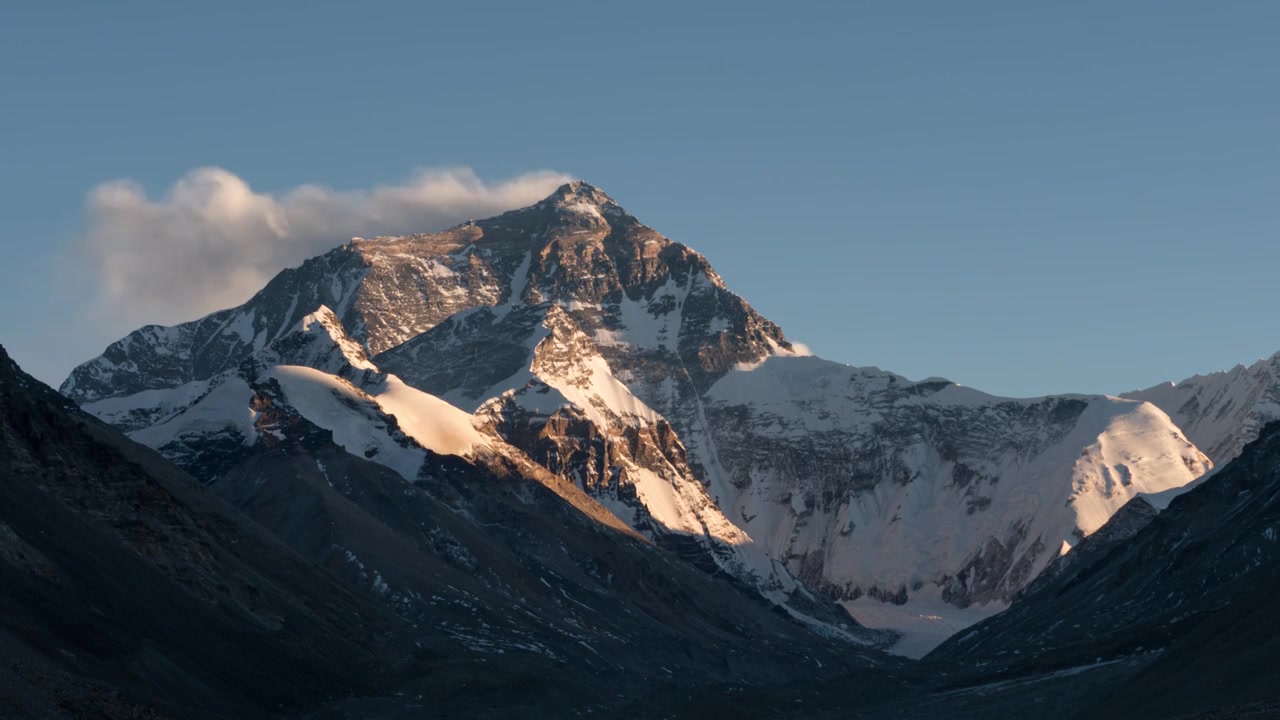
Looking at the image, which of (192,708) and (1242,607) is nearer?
(192,708)

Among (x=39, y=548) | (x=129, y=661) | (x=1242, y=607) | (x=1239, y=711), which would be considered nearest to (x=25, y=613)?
(x=129, y=661)

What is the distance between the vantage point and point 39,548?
18838 cm

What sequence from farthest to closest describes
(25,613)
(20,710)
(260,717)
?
(260,717) → (25,613) → (20,710)

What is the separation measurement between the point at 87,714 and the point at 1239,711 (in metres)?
82.9

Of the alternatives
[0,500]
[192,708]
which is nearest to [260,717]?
[192,708]

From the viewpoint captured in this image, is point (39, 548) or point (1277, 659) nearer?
point (1277, 659)

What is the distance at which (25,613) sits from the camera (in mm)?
165750

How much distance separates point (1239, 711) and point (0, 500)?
11474 cm

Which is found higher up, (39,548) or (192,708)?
(39,548)

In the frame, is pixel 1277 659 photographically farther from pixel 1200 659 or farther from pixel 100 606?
pixel 100 606

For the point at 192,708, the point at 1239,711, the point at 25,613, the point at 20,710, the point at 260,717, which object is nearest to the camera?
the point at 20,710

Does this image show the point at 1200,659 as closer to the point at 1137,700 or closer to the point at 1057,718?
the point at 1137,700

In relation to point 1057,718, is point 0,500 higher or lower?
higher

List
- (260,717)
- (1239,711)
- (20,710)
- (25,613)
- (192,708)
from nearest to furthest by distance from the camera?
1. (20,710)
2. (1239,711)
3. (25,613)
4. (192,708)
5. (260,717)
